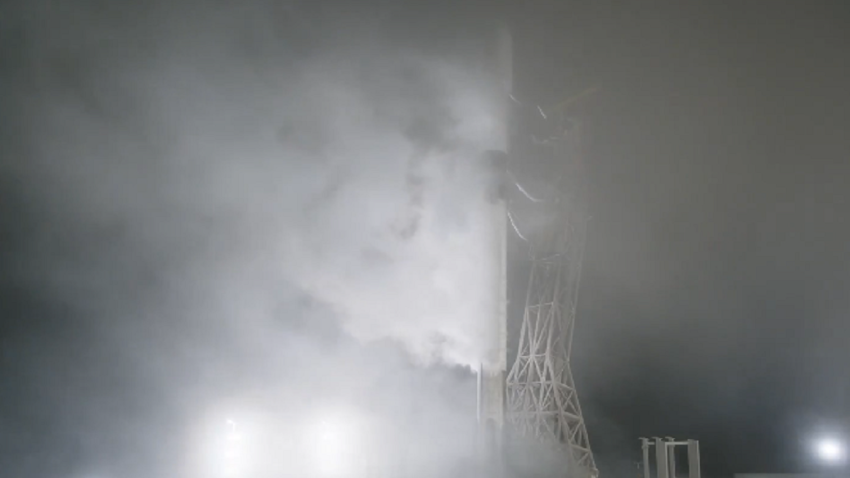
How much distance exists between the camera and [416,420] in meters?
7.90

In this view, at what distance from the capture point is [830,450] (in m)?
9.20

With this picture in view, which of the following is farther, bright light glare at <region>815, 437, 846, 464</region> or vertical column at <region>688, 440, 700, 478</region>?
bright light glare at <region>815, 437, 846, 464</region>

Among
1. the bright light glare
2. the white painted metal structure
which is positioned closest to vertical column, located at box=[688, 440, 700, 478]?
the white painted metal structure

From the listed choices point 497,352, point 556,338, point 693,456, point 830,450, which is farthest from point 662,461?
point 830,450

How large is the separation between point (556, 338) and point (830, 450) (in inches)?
156

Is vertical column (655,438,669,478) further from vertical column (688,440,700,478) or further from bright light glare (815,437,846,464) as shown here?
bright light glare (815,437,846,464)

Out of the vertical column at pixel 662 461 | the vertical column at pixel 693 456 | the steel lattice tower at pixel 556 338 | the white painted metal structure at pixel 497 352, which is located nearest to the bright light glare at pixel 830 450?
the steel lattice tower at pixel 556 338

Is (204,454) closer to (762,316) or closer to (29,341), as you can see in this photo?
(29,341)

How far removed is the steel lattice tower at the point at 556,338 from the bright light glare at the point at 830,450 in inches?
123

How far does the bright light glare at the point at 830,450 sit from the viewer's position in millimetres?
9117

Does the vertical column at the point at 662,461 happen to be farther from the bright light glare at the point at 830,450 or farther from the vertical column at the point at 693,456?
the bright light glare at the point at 830,450

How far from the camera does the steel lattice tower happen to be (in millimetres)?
9055

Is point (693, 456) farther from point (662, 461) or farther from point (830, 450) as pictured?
point (830, 450)

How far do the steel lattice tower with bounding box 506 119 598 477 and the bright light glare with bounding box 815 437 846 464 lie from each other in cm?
313
